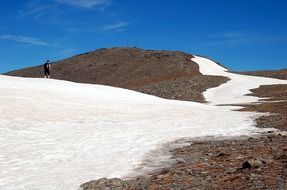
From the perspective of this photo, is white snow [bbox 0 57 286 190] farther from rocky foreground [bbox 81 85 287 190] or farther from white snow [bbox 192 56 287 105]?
white snow [bbox 192 56 287 105]

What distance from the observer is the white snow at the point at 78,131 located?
1370 centimetres

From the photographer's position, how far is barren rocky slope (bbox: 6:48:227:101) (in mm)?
68688

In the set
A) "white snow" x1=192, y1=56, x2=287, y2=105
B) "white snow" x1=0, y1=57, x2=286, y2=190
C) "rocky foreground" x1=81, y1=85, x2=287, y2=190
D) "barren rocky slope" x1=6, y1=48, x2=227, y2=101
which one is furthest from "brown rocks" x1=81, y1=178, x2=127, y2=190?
"barren rocky slope" x1=6, y1=48, x2=227, y2=101

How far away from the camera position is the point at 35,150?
17.4 m

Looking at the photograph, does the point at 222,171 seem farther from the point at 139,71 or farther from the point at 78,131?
the point at 139,71

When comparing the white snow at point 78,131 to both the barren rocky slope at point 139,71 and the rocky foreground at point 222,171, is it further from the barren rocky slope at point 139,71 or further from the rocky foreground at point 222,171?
the barren rocky slope at point 139,71

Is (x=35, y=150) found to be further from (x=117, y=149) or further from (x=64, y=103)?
(x=64, y=103)

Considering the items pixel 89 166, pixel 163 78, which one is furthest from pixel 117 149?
pixel 163 78

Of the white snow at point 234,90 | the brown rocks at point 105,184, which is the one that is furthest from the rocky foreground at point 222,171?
the white snow at point 234,90

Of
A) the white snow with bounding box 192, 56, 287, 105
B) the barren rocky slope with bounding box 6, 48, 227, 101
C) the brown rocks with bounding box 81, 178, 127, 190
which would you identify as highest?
the barren rocky slope with bounding box 6, 48, 227, 101

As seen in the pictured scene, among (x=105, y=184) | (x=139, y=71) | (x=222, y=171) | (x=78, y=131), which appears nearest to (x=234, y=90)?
(x=139, y=71)

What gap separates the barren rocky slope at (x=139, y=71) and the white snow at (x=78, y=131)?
27142mm

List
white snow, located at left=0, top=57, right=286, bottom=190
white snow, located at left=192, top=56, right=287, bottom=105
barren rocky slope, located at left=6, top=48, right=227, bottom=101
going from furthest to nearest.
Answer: barren rocky slope, located at left=6, top=48, right=227, bottom=101
white snow, located at left=192, top=56, right=287, bottom=105
white snow, located at left=0, top=57, right=286, bottom=190

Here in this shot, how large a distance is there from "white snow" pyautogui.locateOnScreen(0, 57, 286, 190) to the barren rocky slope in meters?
27.1
